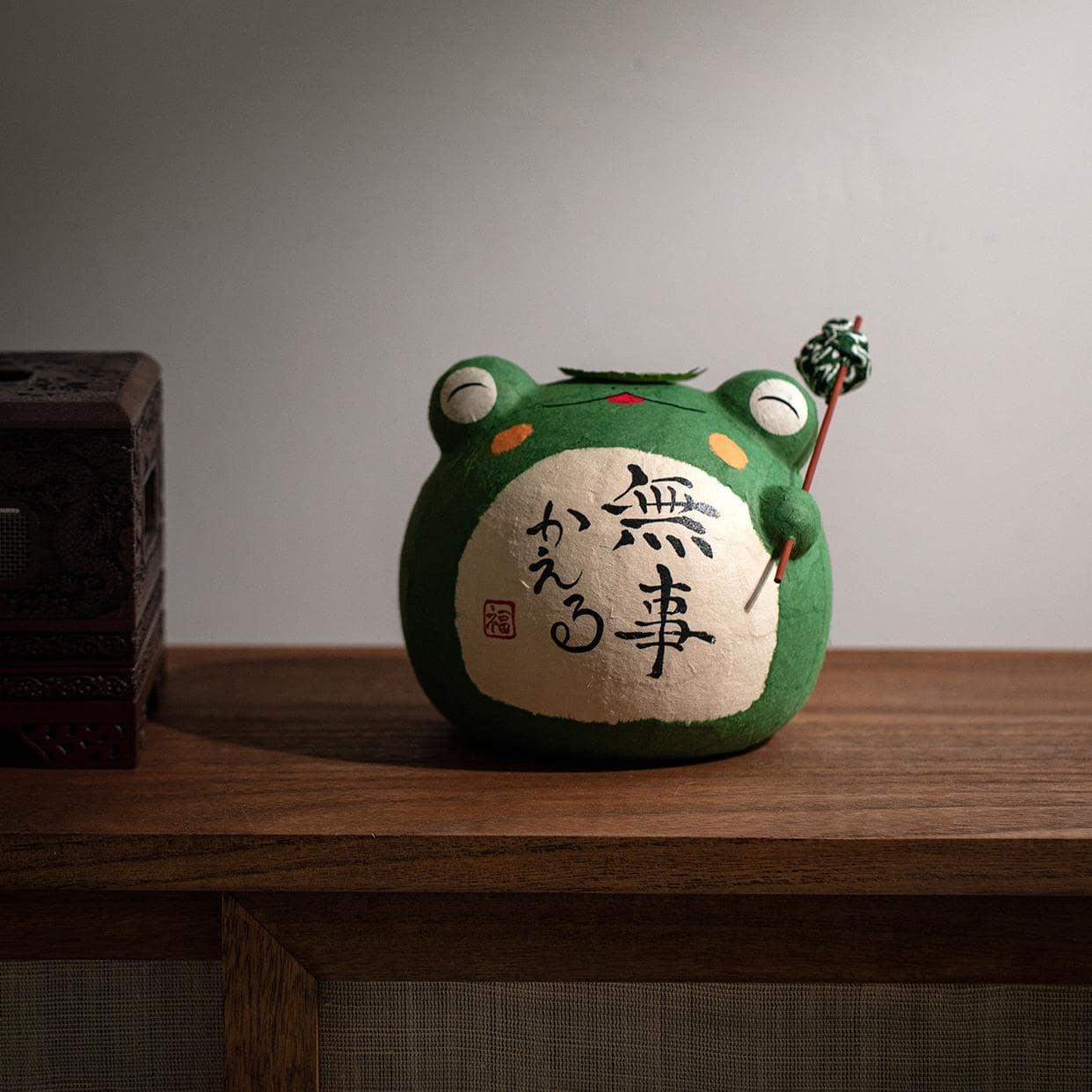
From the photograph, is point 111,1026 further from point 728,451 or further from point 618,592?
point 728,451

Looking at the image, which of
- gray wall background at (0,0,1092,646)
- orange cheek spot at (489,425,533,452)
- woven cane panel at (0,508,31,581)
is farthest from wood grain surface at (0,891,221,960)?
gray wall background at (0,0,1092,646)

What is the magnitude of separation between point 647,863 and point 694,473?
258mm

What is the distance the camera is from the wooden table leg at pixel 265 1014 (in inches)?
33.3

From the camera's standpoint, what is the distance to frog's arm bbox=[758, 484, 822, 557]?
2.96ft

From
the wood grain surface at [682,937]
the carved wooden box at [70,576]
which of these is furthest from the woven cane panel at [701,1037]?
the carved wooden box at [70,576]

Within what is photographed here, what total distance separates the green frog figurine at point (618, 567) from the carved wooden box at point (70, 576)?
0.20 metres

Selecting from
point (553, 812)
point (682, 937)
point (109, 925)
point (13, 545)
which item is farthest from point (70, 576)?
point (682, 937)

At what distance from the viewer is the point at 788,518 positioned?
0.90 meters

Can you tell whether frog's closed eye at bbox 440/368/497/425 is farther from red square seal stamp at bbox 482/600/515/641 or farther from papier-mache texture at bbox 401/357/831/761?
red square seal stamp at bbox 482/600/515/641

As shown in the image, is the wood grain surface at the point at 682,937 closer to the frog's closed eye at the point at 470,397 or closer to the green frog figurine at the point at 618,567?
the green frog figurine at the point at 618,567

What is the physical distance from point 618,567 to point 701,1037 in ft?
1.01

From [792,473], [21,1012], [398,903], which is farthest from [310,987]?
[792,473]

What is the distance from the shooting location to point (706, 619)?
89 centimetres

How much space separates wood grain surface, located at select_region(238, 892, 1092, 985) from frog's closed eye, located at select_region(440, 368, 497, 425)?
0.34m
